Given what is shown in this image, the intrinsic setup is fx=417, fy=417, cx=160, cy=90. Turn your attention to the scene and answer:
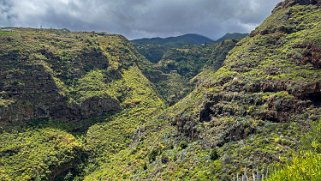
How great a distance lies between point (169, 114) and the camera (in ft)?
442

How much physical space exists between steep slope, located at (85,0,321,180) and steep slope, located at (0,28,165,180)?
19.5 meters

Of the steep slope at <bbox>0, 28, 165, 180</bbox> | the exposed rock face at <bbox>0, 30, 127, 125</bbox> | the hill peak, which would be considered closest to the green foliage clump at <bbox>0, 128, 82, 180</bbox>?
the steep slope at <bbox>0, 28, 165, 180</bbox>

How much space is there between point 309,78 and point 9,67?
116509mm

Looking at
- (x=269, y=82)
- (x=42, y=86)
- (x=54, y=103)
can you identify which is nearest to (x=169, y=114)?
(x=269, y=82)

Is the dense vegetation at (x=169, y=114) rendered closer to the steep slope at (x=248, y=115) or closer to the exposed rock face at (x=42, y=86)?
the steep slope at (x=248, y=115)

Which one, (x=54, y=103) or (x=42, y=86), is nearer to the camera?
(x=54, y=103)

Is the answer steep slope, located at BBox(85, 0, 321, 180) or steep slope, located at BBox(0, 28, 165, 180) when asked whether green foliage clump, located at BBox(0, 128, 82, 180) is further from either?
steep slope, located at BBox(85, 0, 321, 180)

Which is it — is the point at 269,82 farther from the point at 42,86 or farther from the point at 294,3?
the point at 42,86

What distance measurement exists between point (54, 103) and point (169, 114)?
175ft

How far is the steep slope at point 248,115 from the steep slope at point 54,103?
1950 cm

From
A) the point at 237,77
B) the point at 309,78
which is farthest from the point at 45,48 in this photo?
the point at 309,78

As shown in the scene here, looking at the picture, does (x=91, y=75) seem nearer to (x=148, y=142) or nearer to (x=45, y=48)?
(x=45, y=48)

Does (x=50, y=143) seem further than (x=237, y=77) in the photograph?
Yes

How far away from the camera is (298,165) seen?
47.4m
